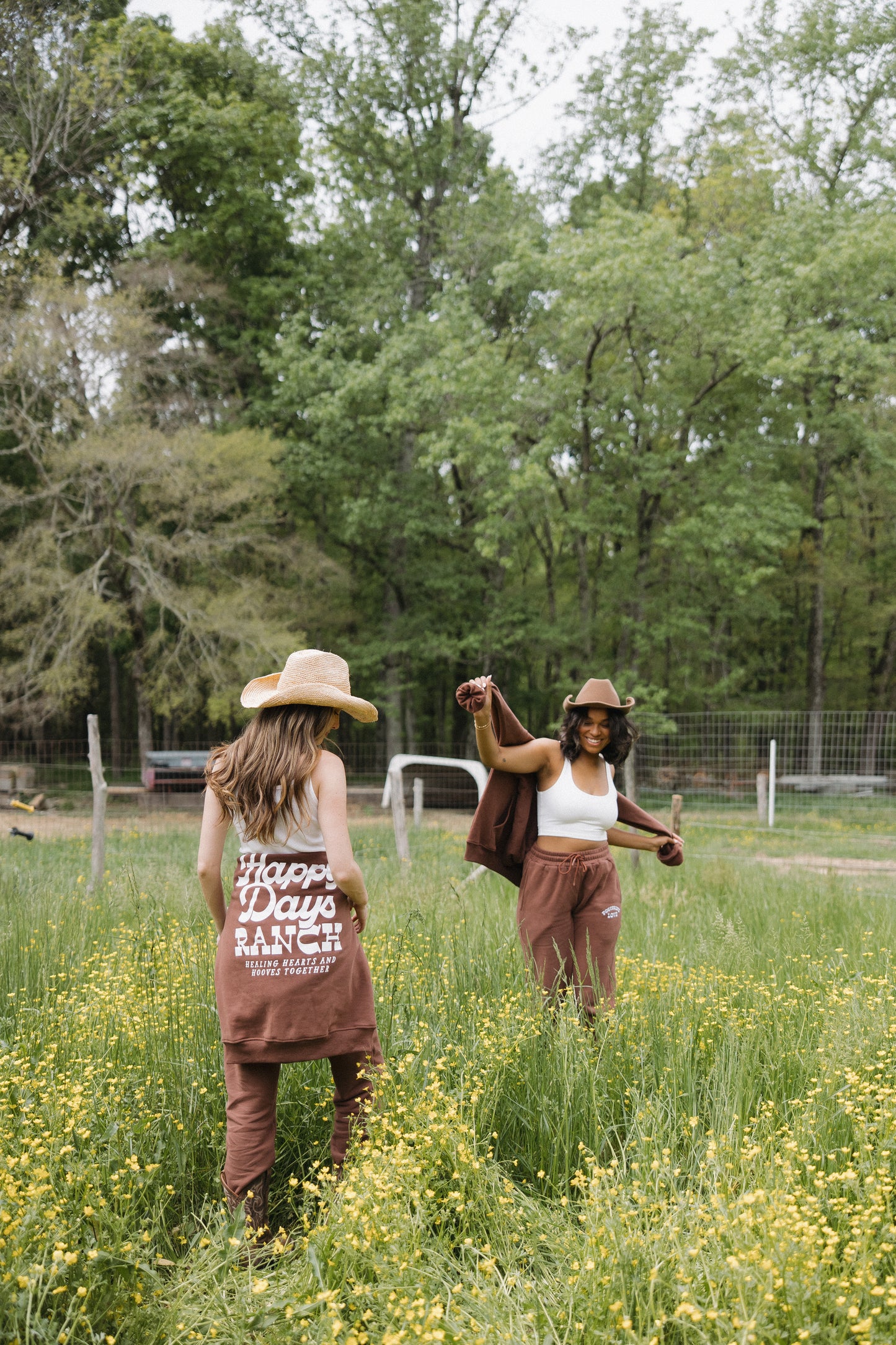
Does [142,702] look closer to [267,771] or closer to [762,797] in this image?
[762,797]

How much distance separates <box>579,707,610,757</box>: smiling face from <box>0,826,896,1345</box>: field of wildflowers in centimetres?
104

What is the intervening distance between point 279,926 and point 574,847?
1.79 metres

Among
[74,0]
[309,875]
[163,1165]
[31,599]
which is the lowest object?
[163,1165]

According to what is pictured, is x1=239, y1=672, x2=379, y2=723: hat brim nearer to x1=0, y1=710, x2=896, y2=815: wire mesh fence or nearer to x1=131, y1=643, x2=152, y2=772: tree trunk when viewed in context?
Answer: x1=0, y1=710, x2=896, y2=815: wire mesh fence

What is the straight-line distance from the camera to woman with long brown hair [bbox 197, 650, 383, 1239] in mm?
2900

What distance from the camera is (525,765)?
445 centimetres

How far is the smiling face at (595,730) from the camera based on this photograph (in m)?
4.50

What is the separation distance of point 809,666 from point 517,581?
1171cm

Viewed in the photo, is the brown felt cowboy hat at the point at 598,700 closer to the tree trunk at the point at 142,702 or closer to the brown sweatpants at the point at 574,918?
the brown sweatpants at the point at 574,918

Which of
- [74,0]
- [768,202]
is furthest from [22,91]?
[768,202]

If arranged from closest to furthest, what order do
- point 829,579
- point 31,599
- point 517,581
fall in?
point 31,599 < point 829,579 < point 517,581

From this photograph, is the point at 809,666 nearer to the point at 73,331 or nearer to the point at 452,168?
the point at 452,168

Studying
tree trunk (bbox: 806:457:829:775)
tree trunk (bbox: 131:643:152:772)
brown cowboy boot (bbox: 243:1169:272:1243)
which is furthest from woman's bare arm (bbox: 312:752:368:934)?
tree trunk (bbox: 806:457:829:775)

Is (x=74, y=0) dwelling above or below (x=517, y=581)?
above
